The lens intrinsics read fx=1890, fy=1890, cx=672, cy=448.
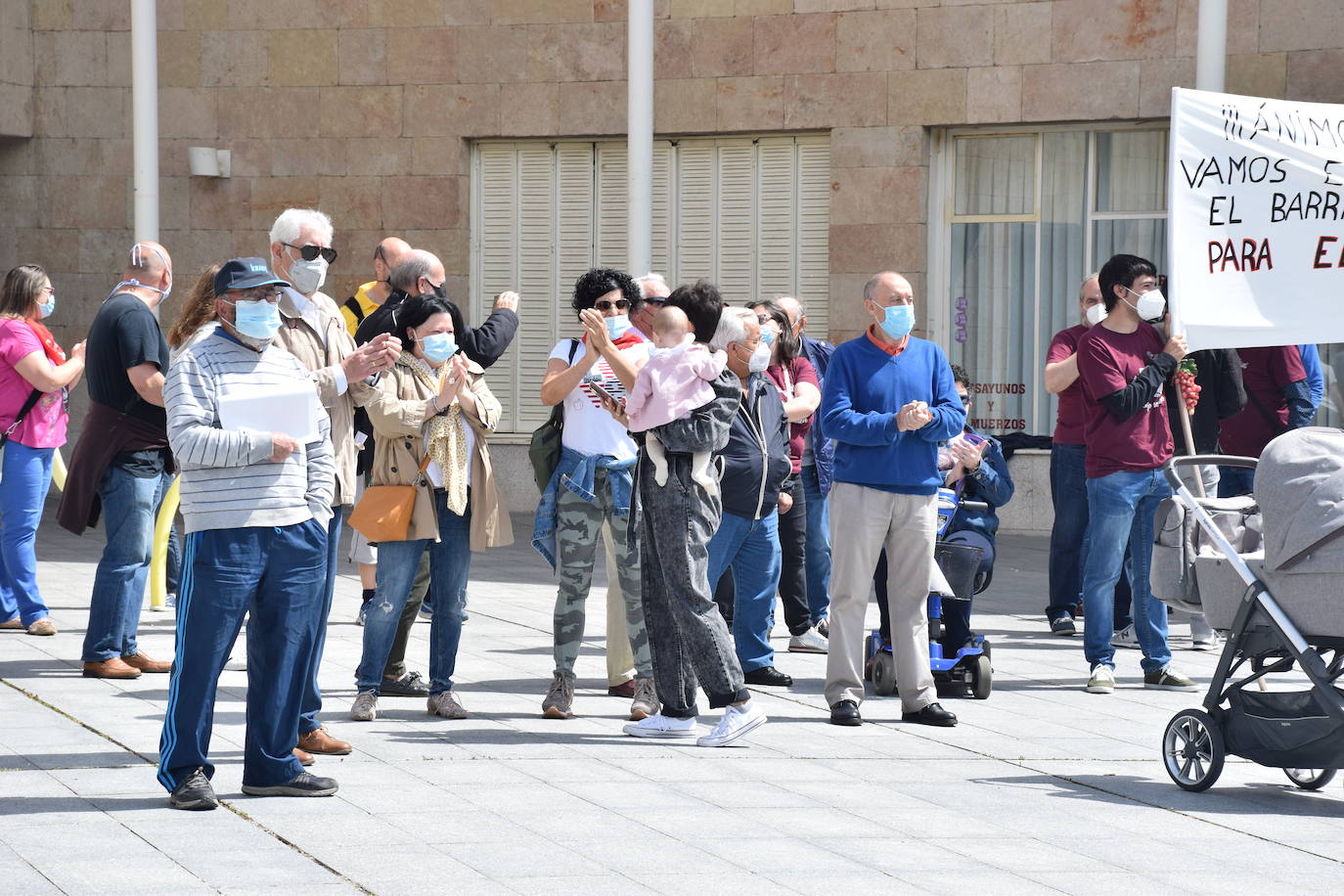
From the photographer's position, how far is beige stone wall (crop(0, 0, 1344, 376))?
15977 millimetres

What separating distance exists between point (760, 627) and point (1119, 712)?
5.60 ft

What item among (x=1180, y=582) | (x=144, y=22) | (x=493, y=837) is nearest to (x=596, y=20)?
(x=144, y=22)

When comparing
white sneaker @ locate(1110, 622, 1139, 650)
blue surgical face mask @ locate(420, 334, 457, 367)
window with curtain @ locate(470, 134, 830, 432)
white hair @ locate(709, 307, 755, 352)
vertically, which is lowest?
white sneaker @ locate(1110, 622, 1139, 650)

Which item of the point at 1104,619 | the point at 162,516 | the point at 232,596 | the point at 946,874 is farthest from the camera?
the point at 162,516

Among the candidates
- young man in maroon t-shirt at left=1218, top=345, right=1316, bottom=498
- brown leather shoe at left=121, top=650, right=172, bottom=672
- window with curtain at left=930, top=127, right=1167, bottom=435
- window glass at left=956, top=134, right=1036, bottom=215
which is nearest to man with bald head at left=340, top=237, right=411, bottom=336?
brown leather shoe at left=121, top=650, right=172, bottom=672

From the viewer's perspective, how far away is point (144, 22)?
15852mm

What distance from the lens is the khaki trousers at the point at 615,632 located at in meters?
8.14

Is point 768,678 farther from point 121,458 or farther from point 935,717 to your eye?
point 121,458

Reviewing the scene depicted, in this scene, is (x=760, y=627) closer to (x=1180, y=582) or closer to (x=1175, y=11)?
(x=1180, y=582)

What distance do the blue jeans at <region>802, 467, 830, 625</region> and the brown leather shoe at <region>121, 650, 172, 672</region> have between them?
356 centimetres

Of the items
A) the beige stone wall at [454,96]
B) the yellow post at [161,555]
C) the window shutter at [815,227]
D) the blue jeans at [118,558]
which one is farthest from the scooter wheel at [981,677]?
the window shutter at [815,227]

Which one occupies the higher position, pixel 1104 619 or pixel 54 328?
pixel 54 328

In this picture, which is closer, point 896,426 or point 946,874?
point 946,874

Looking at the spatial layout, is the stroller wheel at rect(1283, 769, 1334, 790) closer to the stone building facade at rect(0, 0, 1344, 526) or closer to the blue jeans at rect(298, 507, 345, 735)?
the blue jeans at rect(298, 507, 345, 735)
